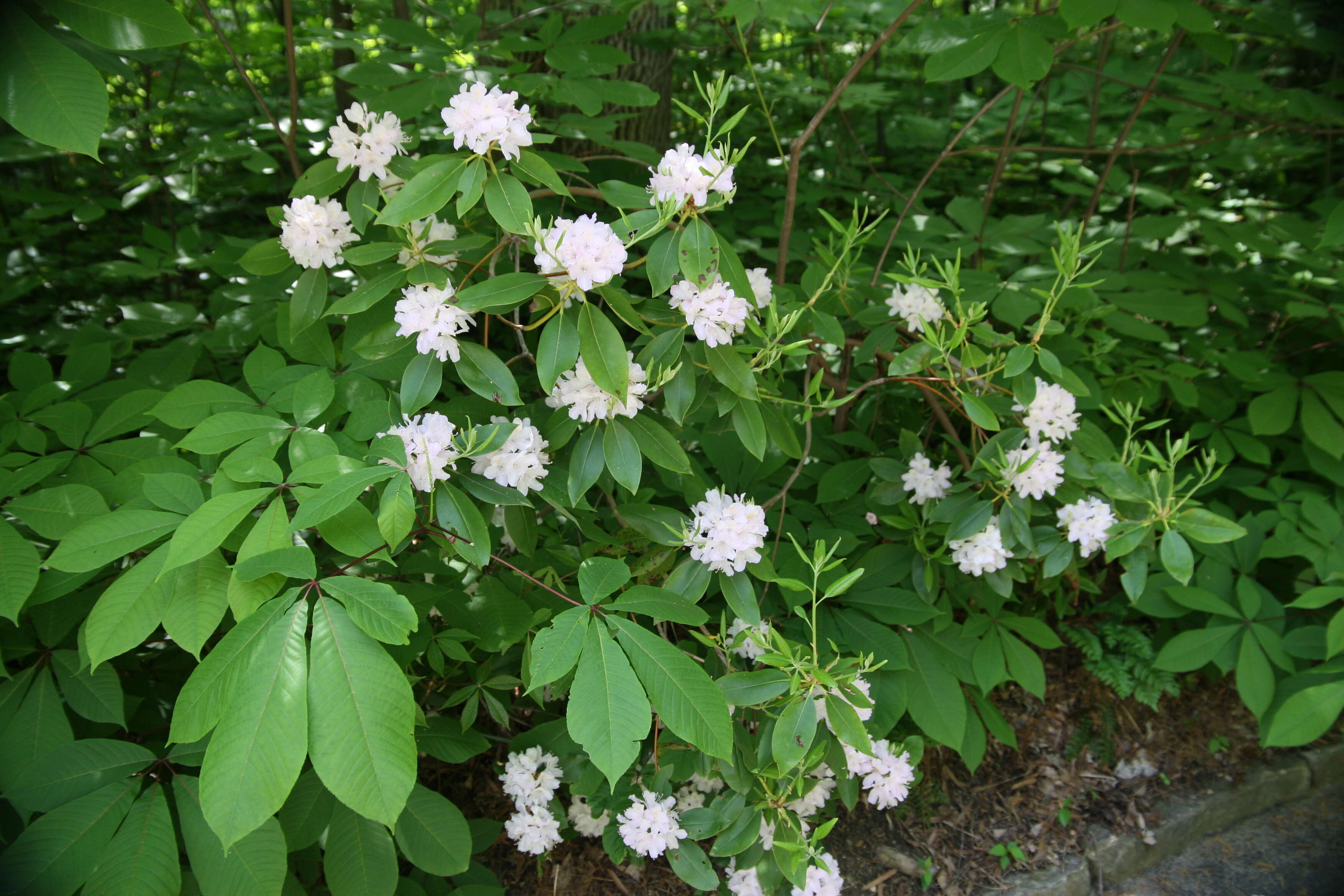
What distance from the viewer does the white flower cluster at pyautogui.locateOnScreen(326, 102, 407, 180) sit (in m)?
1.53

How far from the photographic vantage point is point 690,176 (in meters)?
1.34

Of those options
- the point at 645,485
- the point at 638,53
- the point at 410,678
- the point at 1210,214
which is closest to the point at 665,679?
the point at 410,678

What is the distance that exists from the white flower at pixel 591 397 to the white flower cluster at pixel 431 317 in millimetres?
202

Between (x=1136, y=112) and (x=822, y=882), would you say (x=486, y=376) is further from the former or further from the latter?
(x=1136, y=112)

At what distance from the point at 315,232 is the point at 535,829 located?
4.41ft

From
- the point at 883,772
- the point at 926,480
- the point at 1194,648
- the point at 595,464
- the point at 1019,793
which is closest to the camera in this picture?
the point at 595,464

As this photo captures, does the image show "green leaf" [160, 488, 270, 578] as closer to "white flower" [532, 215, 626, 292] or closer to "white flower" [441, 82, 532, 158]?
"white flower" [532, 215, 626, 292]

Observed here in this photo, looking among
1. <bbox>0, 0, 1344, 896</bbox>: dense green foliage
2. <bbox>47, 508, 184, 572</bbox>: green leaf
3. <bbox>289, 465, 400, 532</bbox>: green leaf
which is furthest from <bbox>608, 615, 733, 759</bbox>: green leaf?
<bbox>47, 508, 184, 572</bbox>: green leaf

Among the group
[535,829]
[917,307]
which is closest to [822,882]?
[535,829]

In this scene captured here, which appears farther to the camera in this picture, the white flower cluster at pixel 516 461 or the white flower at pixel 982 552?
the white flower at pixel 982 552

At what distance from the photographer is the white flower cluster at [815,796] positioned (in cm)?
181

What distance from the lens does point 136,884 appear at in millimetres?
1207

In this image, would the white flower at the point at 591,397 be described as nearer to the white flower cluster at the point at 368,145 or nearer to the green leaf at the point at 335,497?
the green leaf at the point at 335,497

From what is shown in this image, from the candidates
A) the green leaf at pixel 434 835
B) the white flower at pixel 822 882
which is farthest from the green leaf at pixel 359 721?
the white flower at pixel 822 882
